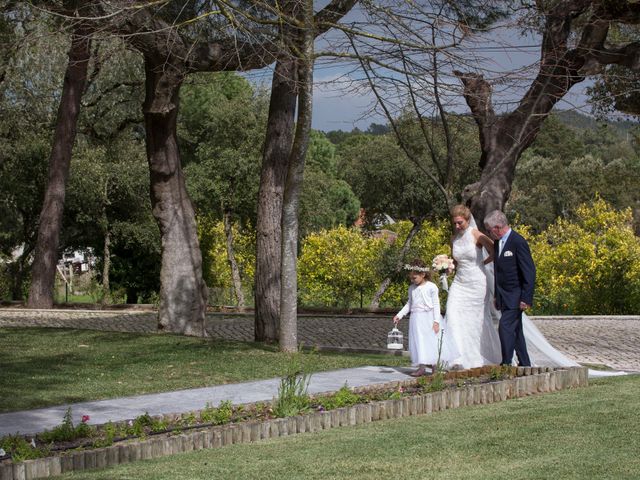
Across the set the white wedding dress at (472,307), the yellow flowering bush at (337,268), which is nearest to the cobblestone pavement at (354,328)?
the white wedding dress at (472,307)

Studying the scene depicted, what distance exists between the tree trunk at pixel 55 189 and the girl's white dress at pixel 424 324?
17.9 m

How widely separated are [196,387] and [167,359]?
8.68ft

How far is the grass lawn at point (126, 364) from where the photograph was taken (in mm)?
11516

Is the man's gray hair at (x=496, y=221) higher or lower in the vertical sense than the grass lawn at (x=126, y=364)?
higher

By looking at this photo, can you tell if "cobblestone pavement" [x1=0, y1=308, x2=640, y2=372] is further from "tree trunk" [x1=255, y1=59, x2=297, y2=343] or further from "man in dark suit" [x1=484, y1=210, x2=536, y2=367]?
"man in dark suit" [x1=484, y1=210, x2=536, y2=367]

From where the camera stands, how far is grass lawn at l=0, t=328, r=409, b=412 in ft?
37.8

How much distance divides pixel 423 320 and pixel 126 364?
4029mm

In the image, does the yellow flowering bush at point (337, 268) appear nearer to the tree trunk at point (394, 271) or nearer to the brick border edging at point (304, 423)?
the tree trunk at point (394, 271)

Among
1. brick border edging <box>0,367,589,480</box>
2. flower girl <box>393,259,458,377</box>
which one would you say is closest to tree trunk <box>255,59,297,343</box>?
flower girl <box>393,259,458,377</box>

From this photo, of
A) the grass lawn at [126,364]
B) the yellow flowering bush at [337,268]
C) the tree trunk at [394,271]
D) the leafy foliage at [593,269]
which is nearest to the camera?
the grass lawn at [126,364]

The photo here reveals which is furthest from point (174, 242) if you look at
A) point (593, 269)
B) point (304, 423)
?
point (593, 269)

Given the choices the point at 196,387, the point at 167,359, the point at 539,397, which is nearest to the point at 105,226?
the point at 167,359

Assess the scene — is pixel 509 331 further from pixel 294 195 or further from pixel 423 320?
pixel 294 195

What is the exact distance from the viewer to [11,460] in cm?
713
